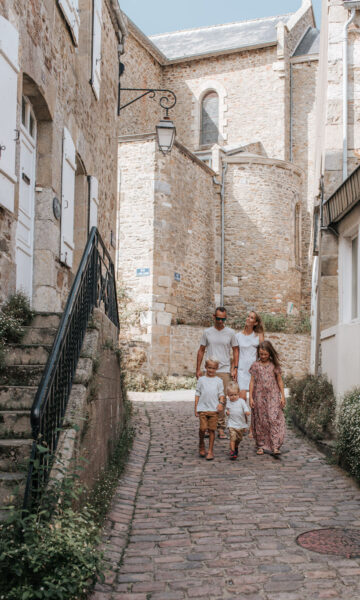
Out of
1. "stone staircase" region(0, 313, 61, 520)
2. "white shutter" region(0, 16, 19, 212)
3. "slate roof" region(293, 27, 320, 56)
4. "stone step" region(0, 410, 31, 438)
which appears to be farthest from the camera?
"slate roof" region(293, 27, 320, 56)

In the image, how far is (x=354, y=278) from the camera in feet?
28.7

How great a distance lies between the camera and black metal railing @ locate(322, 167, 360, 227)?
7.41 m

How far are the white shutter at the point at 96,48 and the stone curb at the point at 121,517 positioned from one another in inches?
209

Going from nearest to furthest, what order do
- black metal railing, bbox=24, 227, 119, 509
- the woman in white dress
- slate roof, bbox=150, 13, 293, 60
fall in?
black metal railing, bbox=24, 227, 119, 509 < the woman in white dress < slate roof, bbox=150, 13, 293, 60

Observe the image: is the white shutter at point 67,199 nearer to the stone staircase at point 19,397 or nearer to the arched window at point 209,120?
the stone staircase at point 19,397

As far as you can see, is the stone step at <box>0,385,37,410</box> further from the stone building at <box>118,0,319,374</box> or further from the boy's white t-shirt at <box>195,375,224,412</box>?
the stone building at <box>118,0,319,374</box>

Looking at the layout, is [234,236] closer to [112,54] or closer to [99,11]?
[112,54]

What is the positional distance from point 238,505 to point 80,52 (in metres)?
6.83

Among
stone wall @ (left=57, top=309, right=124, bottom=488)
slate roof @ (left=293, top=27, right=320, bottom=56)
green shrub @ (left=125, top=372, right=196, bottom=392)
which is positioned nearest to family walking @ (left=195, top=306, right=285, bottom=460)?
stone wall @ (left=57, top=309, right=124, bottom=488)

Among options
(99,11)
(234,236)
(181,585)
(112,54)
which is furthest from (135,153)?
(181,585)

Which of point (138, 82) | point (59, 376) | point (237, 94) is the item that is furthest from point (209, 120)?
point (59, 376)

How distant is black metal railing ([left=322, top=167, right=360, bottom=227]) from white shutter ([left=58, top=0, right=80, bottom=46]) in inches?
159

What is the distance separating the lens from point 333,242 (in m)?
9.12

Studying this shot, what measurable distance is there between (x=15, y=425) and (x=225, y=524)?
177cm
